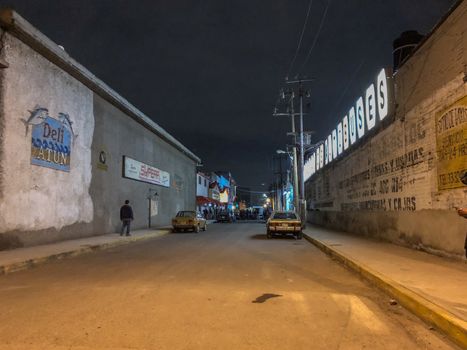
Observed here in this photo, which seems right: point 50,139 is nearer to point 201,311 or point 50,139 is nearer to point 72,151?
point 72,151

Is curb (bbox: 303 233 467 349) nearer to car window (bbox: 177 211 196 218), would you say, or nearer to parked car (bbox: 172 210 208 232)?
parked car (bbox: 172 210 208 232)

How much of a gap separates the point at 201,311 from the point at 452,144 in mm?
8145

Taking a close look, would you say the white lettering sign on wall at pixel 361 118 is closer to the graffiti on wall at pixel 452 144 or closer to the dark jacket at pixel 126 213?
the graffiti on wall at pixel 452 144

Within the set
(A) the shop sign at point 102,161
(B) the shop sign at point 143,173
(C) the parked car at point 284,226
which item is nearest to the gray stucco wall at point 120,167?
(A) the shop sign at point 102,161

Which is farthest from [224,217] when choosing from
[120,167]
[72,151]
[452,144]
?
[452,144]

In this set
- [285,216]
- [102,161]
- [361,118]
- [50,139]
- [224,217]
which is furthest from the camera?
[224,217]

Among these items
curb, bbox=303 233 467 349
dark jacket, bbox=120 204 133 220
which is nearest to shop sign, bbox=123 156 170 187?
dark jacket, bbox=120 204 133 220

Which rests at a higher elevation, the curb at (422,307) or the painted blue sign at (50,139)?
the painted blue sign at (50,139)

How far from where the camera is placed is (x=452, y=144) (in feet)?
37.8

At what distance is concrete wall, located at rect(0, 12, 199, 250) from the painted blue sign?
0.88 ft

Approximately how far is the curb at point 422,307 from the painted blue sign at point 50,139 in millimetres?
13111

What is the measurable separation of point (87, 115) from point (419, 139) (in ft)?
52.8

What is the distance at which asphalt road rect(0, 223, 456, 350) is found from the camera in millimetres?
5469

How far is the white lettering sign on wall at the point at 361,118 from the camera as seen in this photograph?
17.2 m
